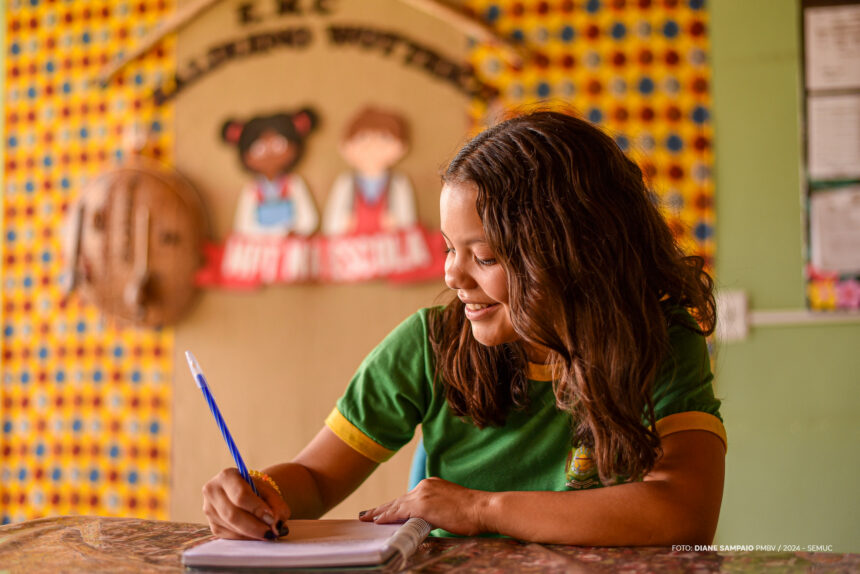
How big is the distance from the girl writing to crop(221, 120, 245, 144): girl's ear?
1.49 meters

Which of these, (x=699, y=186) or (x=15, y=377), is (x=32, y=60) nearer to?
(x=15, y=377)

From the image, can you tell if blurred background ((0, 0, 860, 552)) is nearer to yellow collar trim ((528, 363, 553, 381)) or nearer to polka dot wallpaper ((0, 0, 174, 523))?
polka dot wallpaper ((0, 0, 174, 523))

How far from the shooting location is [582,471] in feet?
3.75

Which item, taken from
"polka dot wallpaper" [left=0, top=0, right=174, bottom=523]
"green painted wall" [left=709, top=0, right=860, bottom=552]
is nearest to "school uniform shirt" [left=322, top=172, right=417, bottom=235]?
"polka dot wallpaper" [left=0, top=0, right=174, bottom=523]

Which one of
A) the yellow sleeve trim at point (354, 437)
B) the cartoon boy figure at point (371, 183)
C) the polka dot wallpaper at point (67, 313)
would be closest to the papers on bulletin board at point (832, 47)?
the cartoon boy figure at point (371, 183)

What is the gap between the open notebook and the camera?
2.64 ft

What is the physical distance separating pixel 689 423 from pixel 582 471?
18 centimetres

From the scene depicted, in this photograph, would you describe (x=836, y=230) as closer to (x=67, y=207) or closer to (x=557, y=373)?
(x=557, y=373)

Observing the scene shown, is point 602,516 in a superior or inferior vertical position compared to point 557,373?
inferior

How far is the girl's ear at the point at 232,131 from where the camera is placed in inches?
96.1

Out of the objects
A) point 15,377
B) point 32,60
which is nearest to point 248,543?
point 15,377

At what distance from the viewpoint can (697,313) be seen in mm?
1183

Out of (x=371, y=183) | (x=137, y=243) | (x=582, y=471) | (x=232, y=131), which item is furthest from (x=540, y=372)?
(x=137, y=243)

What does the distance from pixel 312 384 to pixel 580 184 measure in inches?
60.3
